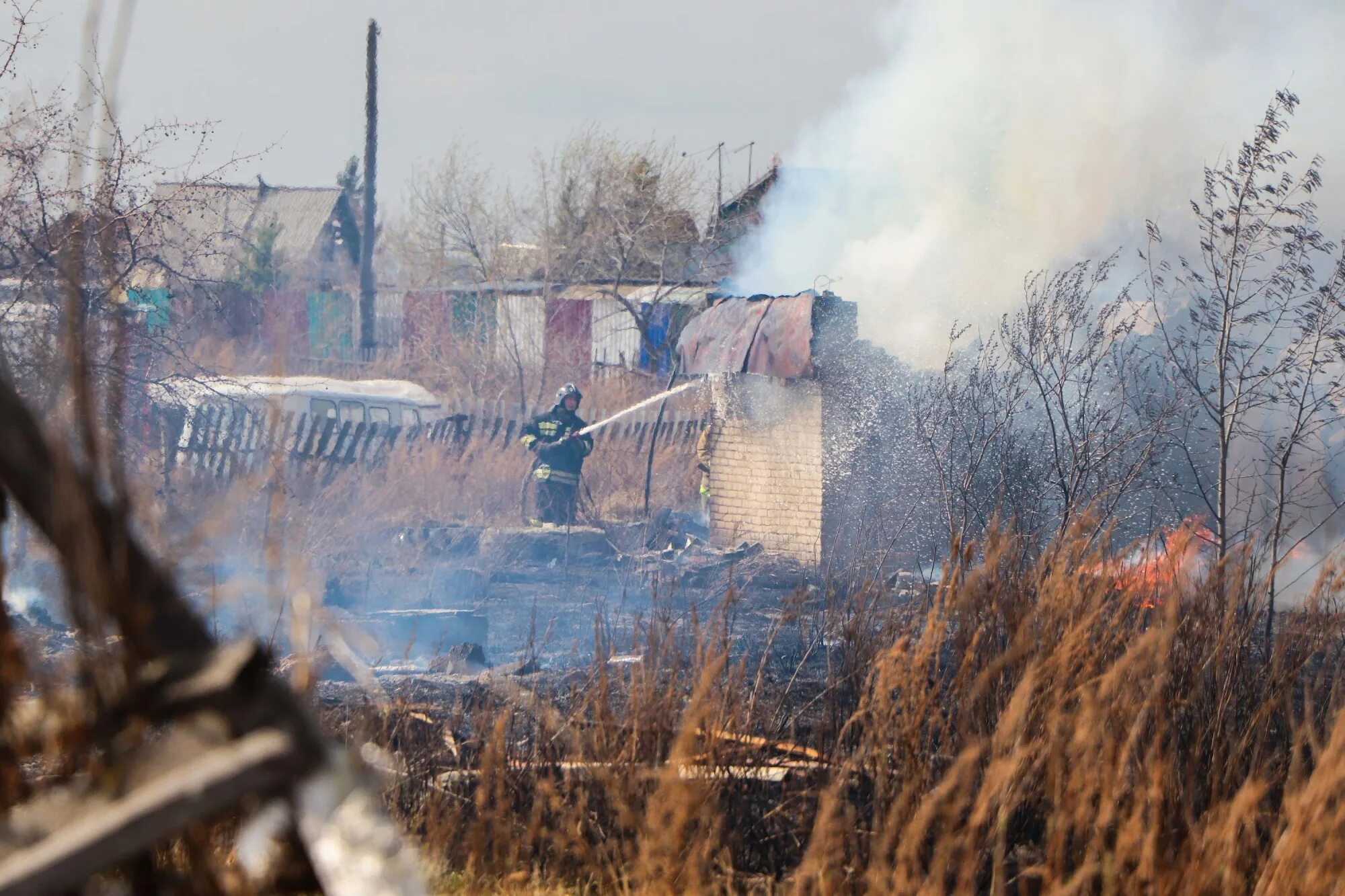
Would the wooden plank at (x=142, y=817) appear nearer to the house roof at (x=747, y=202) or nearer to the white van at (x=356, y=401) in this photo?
the white van at (x=356, y=401)

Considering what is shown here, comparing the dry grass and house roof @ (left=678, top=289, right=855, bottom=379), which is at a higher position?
house roof @ (left=678, top=289, right=855, bottom=379)

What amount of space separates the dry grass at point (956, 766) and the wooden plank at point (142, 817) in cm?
169

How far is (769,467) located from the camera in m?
13.8

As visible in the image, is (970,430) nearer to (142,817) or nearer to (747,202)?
(142,817)

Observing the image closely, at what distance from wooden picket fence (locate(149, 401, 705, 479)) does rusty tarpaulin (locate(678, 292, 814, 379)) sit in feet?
11.3

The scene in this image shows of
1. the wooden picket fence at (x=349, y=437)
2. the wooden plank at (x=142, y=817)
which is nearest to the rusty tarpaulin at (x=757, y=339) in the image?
the wooden picket fence at (x=349, y=437)

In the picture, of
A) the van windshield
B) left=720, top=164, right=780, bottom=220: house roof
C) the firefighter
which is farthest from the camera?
left=720, top=164, right=780, bottom=220: house roof

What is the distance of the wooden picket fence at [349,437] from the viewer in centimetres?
1461

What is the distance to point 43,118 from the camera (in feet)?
26.2

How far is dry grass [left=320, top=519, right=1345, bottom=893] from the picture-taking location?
3.07m

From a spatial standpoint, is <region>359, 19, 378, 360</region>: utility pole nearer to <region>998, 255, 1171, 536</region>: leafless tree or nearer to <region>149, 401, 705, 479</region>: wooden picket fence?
<region>149, 401, 705, 479</region>: wooden picket fence

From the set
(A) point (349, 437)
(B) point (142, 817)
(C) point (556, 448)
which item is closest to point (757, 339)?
(C) point (556, 448)

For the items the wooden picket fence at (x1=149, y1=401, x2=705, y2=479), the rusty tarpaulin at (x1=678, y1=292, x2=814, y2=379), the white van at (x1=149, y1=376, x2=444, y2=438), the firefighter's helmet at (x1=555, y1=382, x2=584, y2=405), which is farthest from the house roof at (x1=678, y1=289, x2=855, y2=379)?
the white van at (x1=149, y1=376, x2=444, y2=438)

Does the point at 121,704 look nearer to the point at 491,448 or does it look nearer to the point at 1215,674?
the point at 1215,674
